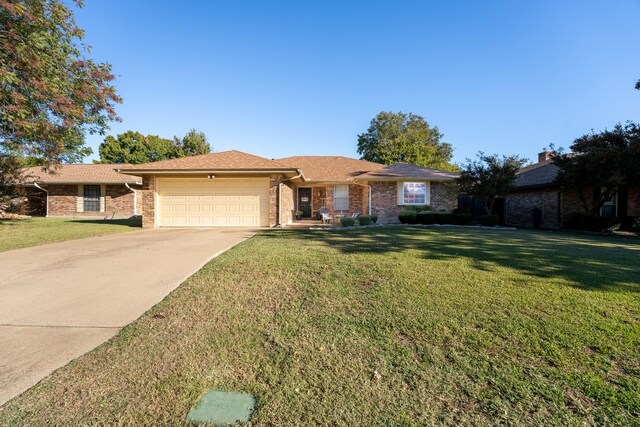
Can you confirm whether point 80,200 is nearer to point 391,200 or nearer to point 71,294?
point 391,200

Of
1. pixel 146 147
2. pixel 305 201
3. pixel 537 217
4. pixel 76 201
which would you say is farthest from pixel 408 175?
pixel 146 147

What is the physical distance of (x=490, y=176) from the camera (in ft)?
49.5

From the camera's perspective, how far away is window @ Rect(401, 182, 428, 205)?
706 inches

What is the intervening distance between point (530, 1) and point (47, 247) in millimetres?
15370

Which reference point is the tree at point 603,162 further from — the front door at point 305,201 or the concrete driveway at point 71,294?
the concrete driveway at point 71,294

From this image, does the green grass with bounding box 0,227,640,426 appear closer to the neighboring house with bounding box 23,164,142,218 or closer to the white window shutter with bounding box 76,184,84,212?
the neighboring house with bounding box 23,164,142,218

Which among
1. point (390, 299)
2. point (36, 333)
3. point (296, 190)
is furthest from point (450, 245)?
point (296, 190)

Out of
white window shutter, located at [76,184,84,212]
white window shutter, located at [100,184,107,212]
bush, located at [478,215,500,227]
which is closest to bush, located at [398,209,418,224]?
bush, located at [478,215,500,227]

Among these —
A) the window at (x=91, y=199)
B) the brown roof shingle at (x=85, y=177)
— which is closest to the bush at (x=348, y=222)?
the brown roof shingle at (x=85, y=177)

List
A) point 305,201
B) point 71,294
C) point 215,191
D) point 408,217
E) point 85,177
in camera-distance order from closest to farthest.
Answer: point 71,294 → point 215,191 → point 408,217 → point 305,201 → point 85,177

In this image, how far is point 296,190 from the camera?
19.7 meters

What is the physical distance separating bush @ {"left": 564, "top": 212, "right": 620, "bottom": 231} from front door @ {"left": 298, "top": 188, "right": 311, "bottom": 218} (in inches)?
538

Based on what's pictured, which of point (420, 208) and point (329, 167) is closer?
point (420, 208)

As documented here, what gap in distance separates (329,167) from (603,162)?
13.7 meters
